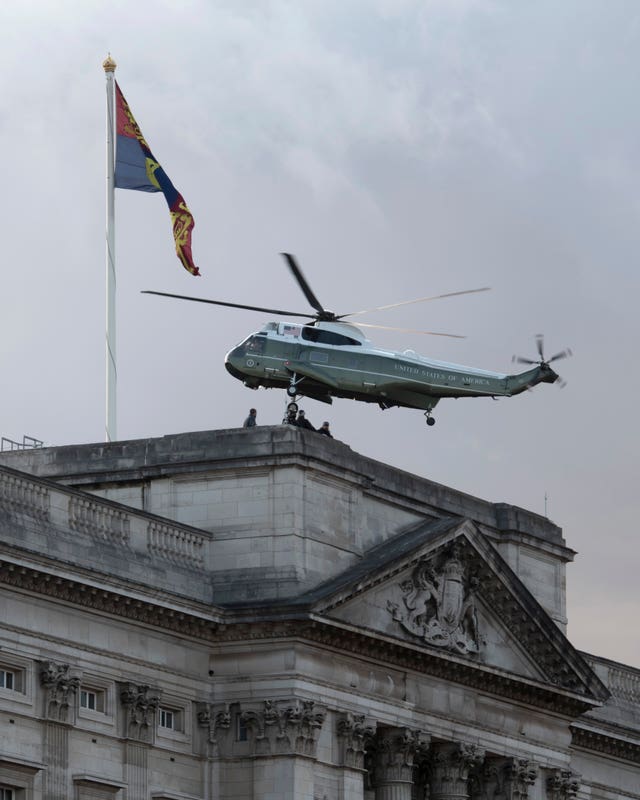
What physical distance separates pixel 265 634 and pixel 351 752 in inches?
192

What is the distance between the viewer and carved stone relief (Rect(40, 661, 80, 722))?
88.2 metres

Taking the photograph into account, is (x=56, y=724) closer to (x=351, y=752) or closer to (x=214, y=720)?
(x=214, y=720)

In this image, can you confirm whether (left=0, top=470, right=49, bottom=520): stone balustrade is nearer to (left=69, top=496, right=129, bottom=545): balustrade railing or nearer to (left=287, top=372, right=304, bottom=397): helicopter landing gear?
(left=69, top=496, right=129, bottom=545): balustrade railing

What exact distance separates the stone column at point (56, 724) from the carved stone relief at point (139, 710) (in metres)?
2.82

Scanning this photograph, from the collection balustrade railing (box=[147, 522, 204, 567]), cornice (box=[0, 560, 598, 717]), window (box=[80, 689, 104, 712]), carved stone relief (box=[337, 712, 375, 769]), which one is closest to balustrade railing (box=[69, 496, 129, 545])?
balustrade railing (box=[147, 522, 204, 567])

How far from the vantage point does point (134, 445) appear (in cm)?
9844

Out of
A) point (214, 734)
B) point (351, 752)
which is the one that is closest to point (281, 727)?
point (214, 734)

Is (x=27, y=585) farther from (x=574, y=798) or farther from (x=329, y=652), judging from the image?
(x=574, y=798)

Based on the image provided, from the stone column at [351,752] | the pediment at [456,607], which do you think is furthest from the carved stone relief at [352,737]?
the pediment at [456,607]

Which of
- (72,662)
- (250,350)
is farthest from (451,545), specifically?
(72,662)

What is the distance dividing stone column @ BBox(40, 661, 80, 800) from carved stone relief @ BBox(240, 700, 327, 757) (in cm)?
769

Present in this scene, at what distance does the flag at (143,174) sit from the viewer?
4186 inches

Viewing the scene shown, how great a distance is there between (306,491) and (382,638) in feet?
16.7

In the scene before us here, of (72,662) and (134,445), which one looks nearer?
(72,662)
